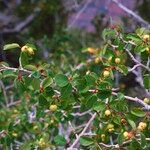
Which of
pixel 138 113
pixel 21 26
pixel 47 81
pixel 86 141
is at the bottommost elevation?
pixel 21 26

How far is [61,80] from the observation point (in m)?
1.63

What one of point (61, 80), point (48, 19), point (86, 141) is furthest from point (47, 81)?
point (48, 19)

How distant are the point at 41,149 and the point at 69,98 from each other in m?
0.44

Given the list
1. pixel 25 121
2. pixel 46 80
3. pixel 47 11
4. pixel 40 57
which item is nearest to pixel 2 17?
→ pixel 47 11

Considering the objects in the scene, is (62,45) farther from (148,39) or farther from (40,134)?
(148,39)

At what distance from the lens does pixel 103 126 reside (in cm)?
185

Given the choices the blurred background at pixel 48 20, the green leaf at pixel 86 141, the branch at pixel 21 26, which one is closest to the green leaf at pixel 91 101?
the green leaf at pixel 86 141

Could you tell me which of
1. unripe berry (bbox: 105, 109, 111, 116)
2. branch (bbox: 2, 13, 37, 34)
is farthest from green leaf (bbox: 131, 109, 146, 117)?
branch (bbox: 2, 13, 37, 34)

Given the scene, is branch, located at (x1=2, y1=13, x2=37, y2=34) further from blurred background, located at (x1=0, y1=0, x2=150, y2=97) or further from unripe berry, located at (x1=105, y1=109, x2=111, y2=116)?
unripe berry, located at (x1=105, y1=109, x2=111, y2=116)

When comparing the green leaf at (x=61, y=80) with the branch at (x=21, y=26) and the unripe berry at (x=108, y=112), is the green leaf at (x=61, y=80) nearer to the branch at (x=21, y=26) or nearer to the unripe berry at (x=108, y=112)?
the unripe berry at (x=108, y=112)

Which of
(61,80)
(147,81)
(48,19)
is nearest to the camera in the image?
(61,80)

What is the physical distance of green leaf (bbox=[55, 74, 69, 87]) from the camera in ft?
5.33

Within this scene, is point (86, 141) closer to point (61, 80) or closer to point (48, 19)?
point (61, 80)

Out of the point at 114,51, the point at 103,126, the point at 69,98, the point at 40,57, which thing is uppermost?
the point at 114,51
